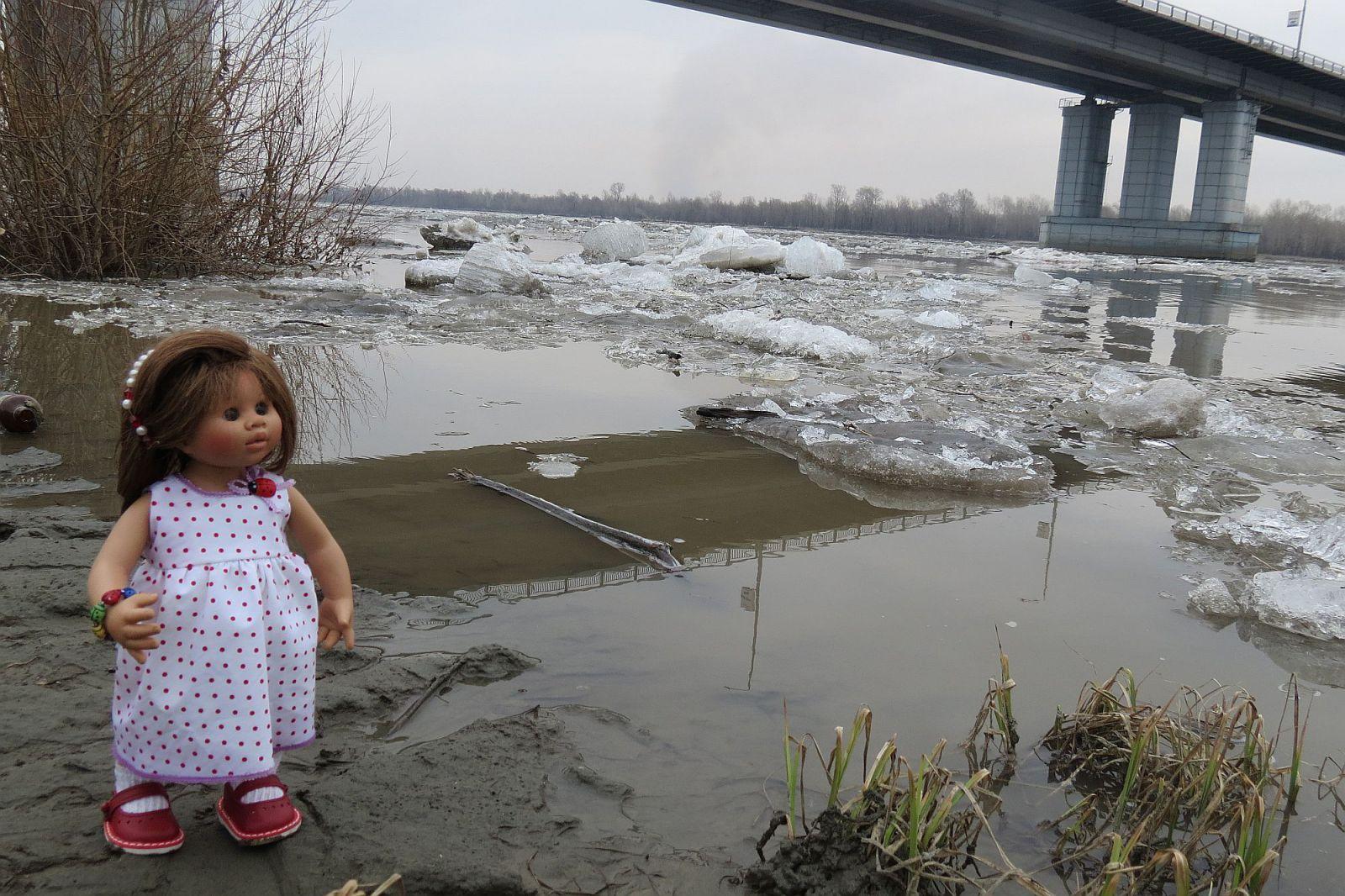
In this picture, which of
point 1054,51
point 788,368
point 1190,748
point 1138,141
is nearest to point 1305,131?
point 1138,141

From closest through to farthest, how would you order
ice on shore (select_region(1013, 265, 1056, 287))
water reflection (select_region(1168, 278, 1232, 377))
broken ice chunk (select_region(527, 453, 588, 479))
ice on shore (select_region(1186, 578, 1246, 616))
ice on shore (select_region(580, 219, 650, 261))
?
ice on shore (select_region(1186, 578, 1246, 616)) → broken ice chunk (select_region(527, 453, 588, 479)) → water reflection (select_region(1168, 278, 1232, 377)) → ice on shore (select_region(1013, 265, 1056, 287)) → ice on shore (select_region(580, 219, 650, 261))

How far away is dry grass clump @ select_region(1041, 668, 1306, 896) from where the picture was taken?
143 centimetres

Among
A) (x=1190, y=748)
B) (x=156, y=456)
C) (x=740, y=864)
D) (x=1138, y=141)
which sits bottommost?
(x=740, y=864)

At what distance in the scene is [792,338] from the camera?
7.23 metres

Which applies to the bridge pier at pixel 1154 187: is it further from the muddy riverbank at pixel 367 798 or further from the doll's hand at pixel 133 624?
the doll's hand at pixel 133 624

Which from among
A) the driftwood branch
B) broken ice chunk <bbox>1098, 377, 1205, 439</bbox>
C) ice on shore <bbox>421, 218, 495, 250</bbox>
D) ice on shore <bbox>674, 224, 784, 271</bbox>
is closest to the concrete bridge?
ice on shore <bbox>421, 218, 495, 250</bbox>

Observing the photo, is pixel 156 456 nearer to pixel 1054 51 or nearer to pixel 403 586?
pixel 403 586

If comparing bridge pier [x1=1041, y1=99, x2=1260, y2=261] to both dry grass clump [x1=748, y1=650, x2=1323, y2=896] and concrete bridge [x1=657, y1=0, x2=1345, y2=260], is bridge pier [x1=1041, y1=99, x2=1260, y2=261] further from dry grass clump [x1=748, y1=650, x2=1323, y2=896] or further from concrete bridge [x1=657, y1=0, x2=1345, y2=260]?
dry grass clump [x1=748, y1=650, x2=1323, y2=896]

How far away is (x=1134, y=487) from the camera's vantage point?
393 centimetres

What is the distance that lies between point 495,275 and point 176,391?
937 centimetres

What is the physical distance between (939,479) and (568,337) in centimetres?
415

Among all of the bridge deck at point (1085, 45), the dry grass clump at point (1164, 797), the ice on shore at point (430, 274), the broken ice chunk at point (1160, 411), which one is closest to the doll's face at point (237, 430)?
the dry grass clump at point (1164, 797)

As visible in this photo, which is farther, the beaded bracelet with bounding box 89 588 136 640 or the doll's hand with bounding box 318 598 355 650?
the doll's hand with bounding box 318 598 355 650

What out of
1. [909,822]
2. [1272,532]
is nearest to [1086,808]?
[909,822]
